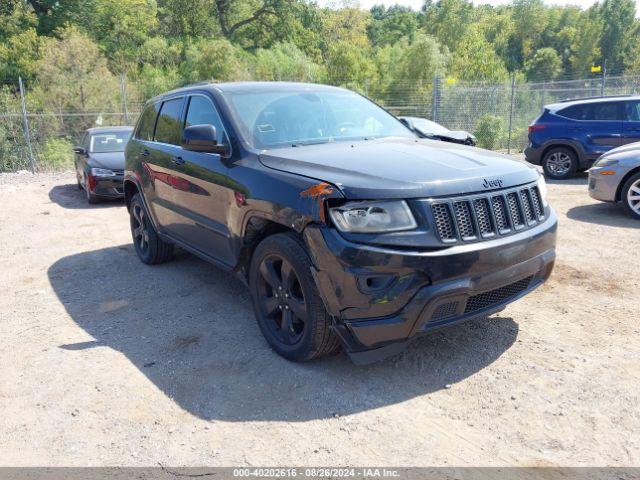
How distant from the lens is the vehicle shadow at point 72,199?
34.3 ft

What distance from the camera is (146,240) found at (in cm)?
591

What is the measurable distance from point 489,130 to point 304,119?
15546 millimetres

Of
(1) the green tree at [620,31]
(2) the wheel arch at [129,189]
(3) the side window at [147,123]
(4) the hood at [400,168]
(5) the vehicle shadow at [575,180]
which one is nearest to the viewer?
(4) the hood at [400,168]

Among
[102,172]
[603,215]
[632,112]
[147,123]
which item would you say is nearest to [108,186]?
[102,172]

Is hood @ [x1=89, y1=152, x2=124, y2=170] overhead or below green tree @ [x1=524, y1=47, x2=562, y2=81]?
below

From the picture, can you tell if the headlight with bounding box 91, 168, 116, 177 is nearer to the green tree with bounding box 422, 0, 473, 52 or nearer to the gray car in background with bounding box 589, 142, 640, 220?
the gray car in background with bounding box 589, 142, 640, 220

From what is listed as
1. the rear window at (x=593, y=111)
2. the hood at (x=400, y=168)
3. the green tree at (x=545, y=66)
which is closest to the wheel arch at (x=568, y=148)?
→ the rear window at (x=593, y=111)

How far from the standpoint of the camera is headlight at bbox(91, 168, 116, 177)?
10109 millimetres

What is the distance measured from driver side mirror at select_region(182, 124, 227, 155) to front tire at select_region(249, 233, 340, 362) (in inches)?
32.8

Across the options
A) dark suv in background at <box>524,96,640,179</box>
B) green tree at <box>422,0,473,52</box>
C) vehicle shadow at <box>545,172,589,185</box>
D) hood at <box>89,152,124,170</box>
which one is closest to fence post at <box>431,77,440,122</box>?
dark suv in background at <box>524,96,640,179</box>

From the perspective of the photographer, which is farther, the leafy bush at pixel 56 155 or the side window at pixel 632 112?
the leafy bush at pixel 56 155

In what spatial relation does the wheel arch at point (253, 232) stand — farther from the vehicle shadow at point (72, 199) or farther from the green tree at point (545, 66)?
the green tree at point (545, 66)

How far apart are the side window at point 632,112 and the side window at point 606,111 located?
156 millimetres

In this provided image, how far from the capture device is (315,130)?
410 cm
